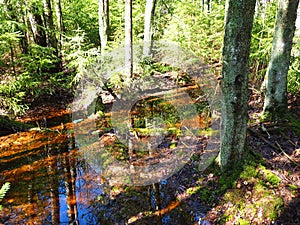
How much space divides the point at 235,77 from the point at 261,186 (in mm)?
1892

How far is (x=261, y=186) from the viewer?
388cm

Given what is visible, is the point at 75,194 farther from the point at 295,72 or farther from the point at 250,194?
the point at 295,72

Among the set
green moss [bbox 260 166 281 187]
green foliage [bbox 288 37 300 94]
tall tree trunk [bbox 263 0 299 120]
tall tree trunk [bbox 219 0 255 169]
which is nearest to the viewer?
tall tree trunk [bbox 219 0 255 169]

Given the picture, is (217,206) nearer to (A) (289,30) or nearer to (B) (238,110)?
(B) (238,110)

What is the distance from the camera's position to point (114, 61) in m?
8.29

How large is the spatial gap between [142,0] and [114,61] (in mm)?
5501

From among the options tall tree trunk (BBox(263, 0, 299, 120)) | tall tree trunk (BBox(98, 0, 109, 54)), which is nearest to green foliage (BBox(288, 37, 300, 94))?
tall tree trunk (BBox(263, 0, 299, 120))

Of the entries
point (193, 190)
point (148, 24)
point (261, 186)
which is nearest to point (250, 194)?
point (261, 186)

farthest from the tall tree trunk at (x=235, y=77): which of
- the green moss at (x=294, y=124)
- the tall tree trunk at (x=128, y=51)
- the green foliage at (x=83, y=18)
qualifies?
the green foliage at (x=83, y=18)

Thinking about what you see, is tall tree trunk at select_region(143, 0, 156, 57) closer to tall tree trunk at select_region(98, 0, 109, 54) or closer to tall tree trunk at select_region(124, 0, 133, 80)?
tall tree trunk at select_region(124, 0, 133, 80)

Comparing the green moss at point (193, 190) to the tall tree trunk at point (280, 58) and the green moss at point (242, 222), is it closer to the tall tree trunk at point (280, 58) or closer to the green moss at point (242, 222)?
the green moss at point (242, 222)

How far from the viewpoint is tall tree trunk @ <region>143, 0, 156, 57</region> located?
8.98 meters

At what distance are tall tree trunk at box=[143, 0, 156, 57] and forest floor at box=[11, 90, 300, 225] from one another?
17.9 feet

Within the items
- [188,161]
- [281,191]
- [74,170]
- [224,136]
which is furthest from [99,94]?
[281,191]
